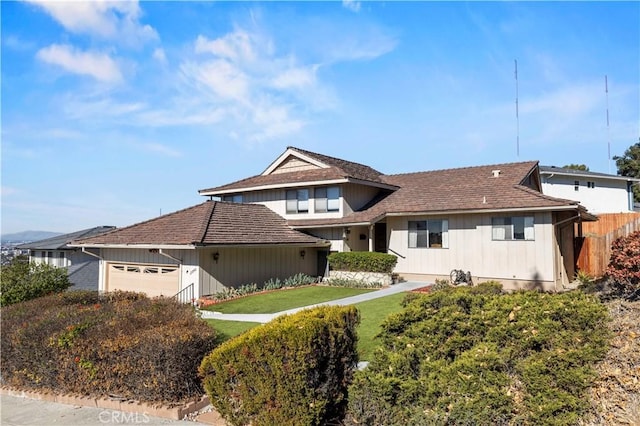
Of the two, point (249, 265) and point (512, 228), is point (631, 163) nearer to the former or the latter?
point (512, 228)

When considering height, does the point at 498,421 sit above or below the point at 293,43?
below

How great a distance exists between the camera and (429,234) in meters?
19.6

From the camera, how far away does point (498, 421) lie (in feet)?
14.1

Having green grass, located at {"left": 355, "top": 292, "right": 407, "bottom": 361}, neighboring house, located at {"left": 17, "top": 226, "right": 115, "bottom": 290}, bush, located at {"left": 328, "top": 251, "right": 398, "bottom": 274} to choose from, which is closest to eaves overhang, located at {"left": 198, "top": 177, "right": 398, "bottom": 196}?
bush, located at {"left": 328, "top": 251, "right": 398, "bottom": 274}

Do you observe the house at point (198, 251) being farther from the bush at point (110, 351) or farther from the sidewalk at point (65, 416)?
the sidewalk at point (65, 416)

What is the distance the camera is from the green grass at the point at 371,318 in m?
8.23

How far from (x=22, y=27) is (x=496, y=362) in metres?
13.4

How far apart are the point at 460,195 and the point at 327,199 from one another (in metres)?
6.83

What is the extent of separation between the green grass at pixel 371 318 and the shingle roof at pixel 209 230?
21.1 ft

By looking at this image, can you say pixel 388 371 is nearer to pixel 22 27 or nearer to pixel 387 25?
pixel 387 25

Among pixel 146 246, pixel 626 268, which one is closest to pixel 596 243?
pixel 626 268

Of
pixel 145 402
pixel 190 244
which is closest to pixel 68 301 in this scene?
pixel 145 402

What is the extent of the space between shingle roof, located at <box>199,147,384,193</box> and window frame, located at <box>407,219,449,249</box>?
402 centimetres

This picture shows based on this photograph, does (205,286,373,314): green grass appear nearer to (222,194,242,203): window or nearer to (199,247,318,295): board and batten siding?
(199,247,318,295): board and batten siding
